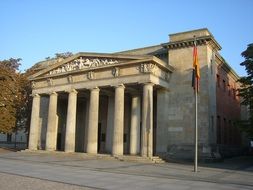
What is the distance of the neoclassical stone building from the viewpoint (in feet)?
108

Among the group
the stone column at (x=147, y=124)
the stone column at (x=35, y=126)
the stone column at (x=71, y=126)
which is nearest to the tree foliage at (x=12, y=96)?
the stone column at (x=35, y=126)

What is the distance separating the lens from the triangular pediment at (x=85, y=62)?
1358 inches

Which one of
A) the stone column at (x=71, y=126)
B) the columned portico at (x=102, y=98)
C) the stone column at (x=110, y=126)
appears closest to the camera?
the columned portico at (x=102, y=98)

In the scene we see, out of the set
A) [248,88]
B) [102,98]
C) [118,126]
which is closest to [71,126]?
[118,126]

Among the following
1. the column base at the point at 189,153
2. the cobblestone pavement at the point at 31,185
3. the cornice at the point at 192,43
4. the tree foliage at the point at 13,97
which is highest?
the cornice at the point at 192,43

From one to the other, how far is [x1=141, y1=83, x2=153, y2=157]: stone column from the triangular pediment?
3.57m

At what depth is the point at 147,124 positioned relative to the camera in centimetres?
3142

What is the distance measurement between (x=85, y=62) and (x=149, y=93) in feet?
32.6

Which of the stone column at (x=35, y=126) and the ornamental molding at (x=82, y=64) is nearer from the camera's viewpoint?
the ornamental molding at (x=82, y=64)

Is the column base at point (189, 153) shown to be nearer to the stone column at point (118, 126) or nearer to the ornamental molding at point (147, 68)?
the stone column at point (118, 126)

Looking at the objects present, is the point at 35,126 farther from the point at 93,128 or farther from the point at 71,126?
the point at 93,128

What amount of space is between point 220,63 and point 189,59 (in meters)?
6.79

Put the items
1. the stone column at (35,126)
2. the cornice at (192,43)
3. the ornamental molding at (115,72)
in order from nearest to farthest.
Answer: the ornamental molding at (115,72), the cornice at (192,43), the stone column at (35,126)

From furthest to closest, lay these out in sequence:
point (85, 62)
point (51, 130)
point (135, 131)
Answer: point (51, 130)
point (85, 62)
point (135, 131)
